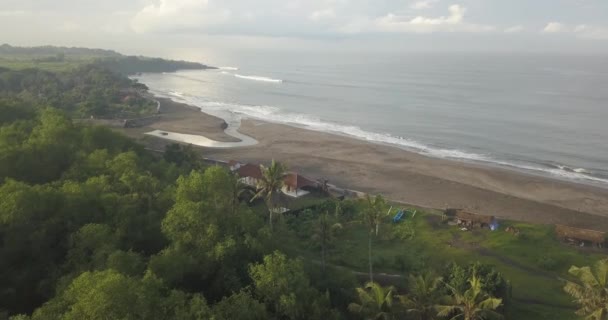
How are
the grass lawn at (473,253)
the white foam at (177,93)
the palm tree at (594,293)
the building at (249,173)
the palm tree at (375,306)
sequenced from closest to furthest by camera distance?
1. the palm tree at (594,293)
2. the palm tree at (375,306)
3. the grass lawn at (473,253)
4. the building at (249,173)
5. the white foam at (177,93)

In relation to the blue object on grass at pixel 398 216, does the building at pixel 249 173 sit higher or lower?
higher

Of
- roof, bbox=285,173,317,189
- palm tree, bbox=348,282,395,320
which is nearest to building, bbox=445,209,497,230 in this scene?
roof, bbox=285,173,317,189

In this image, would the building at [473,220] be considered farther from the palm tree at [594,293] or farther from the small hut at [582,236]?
the palm tree at [594,293]

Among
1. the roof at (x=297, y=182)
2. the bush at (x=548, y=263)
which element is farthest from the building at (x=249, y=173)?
the bush at (x=548, y=263)

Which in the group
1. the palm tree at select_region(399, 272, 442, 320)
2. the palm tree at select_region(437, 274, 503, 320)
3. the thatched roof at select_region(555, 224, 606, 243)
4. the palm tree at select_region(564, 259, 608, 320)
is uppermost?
Answer: the palm tree at select_region(564, 259, 608, 320)

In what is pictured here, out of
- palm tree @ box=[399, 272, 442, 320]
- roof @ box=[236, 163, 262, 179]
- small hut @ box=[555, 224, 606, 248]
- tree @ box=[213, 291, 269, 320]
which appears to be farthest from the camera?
roof @ box=[236, 163, 262, 179]

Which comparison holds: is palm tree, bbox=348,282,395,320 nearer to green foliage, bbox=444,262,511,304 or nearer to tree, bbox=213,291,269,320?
tree, bbox=213,291,269,320

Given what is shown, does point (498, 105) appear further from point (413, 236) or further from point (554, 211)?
point (413, 236)
